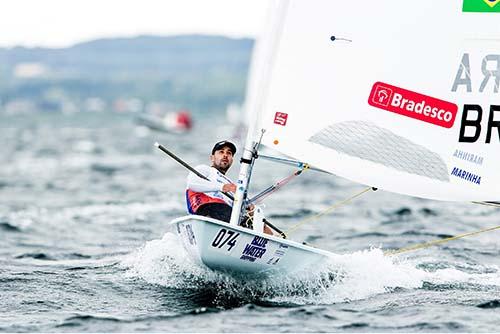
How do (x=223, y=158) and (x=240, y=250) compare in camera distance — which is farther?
(x=223, y=158)

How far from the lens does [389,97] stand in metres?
7.45

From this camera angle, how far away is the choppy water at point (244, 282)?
695 centimetres

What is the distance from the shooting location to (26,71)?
647 ft

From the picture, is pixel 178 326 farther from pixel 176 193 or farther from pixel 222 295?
pixel 176 193

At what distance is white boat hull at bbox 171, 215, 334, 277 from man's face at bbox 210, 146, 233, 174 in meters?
0.82

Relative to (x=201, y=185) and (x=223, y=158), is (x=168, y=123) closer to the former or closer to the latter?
(x=223, y=158)

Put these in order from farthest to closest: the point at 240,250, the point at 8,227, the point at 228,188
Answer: the point at 8,227, the point at 228,188, the point at 240,250

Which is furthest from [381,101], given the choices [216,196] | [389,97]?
[216,196]

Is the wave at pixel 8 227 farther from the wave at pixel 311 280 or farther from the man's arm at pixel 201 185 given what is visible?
Answer: the man's arm at pixel 201 185

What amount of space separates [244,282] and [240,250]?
1.69ft

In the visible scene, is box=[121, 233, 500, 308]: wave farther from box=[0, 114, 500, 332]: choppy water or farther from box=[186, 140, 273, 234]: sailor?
box=[186, 140, 273, 234]: sailor

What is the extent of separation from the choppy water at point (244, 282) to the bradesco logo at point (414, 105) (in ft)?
4.61

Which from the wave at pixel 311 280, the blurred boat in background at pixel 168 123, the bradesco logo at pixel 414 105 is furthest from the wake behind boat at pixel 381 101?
the blurred boat in background at pixel 168 123

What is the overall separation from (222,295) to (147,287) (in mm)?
908
